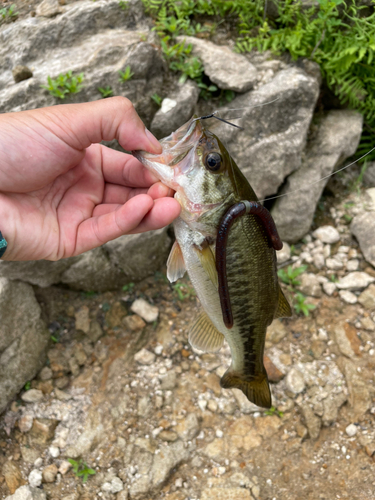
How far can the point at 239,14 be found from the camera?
4566 mm

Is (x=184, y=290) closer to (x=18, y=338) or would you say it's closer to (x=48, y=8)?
(x=18, y=338)

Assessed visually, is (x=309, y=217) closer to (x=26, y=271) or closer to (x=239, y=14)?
(x=239, y=14)

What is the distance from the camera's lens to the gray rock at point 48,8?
419 cm

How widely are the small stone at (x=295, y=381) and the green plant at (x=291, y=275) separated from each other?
1.06 meters

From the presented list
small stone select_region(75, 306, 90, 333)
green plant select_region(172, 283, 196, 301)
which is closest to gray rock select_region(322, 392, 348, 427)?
green plant select_region(172, 283, 196, 301)

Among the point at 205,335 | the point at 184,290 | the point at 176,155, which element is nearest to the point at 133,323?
the point at 184,290

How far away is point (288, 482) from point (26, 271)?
134 inches

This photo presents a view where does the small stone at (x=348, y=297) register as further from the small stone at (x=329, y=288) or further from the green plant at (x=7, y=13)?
the green plant at (x=7, y=13)

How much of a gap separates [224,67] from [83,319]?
11.1 feet

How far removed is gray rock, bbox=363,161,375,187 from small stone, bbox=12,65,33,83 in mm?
4419

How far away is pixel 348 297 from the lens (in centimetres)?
451

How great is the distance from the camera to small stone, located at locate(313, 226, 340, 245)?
16.1ft

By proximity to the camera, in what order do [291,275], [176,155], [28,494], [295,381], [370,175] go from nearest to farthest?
[176,155] → [28,494] → [295,381] → [291,275] → [370,175]

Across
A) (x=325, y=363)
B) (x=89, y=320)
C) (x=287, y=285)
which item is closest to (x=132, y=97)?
(x=89, y=320)
